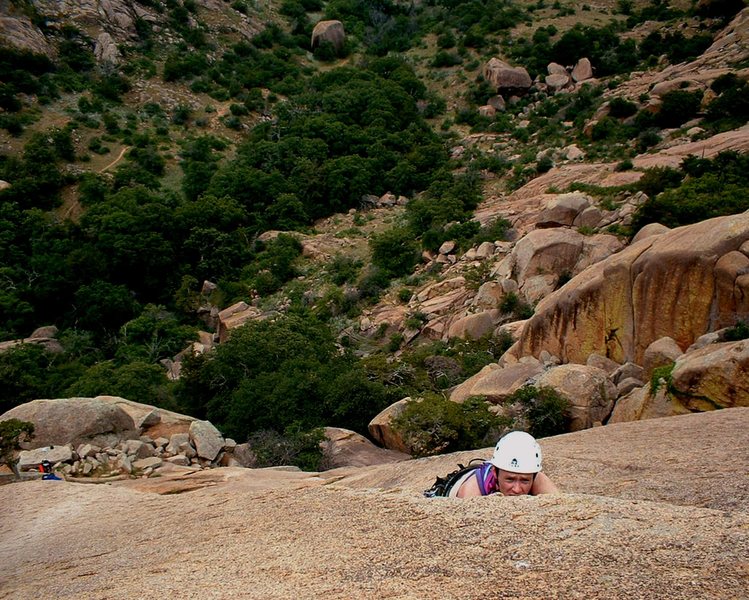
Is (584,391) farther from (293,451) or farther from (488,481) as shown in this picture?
(488,481)

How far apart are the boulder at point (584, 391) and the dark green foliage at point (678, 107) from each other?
23.6 meters

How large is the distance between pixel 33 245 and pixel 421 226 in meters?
24.8

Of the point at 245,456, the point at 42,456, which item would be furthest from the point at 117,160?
the point at 42,456

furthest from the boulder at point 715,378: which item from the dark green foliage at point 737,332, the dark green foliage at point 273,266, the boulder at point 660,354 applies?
the dark green foliage at point 273,266

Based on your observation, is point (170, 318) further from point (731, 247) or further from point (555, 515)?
point (555, 515)

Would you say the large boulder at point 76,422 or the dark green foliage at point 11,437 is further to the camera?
the large boulder at point 76,422

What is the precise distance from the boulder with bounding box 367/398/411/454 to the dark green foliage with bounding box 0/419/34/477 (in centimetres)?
912

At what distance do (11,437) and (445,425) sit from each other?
10.4 metres

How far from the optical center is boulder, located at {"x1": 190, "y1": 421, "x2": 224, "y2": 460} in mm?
15823

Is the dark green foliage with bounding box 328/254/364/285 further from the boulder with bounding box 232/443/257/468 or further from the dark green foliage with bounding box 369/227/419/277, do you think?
the boulder with bounding box 232/443/257/468

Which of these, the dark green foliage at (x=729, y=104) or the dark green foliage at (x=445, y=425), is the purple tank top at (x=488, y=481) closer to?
the dark green foliage at (x=445, y=425)

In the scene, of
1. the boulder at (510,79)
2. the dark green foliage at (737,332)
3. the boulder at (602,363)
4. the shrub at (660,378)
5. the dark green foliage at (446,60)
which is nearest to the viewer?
the shrub at (660,378)

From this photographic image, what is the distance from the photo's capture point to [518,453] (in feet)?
18.1

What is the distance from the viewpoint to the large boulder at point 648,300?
14055 mm
